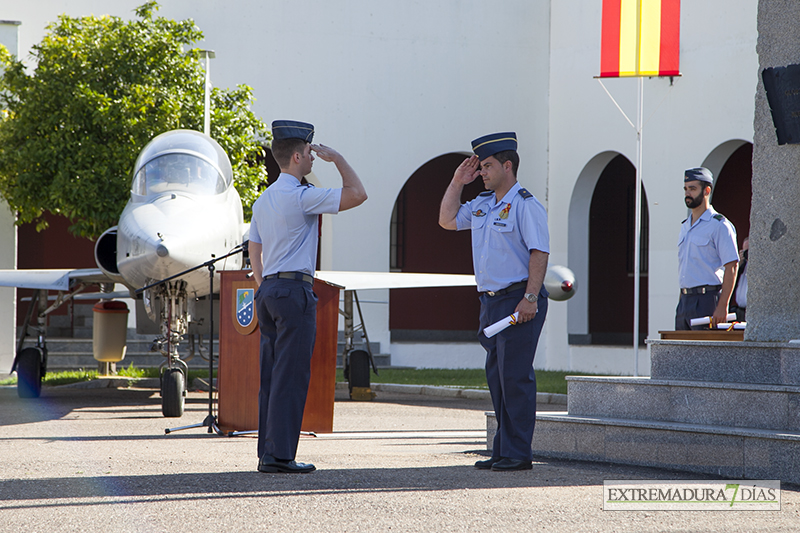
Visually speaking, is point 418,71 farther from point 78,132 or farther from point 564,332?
point 78,132

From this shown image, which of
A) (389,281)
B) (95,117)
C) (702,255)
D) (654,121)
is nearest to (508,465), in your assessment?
(702,255)

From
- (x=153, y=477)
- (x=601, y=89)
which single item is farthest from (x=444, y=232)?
(x=153, y=477)

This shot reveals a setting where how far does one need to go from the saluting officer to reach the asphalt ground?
1882 millimetres

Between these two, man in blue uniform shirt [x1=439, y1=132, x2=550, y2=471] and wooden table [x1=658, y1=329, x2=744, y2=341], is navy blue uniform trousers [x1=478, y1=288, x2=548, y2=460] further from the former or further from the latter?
wooden table [x1=658, y1=329, x2=744, y2=341]

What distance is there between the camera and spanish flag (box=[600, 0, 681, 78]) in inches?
531

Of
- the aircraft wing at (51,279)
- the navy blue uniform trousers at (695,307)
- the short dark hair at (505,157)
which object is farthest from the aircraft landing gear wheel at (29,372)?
the short dark hair at (505,157)

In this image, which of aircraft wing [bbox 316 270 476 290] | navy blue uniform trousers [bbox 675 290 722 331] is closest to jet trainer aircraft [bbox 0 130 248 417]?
aircraft wing [bbox 316 270 476 290]

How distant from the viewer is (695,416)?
5.34 metres

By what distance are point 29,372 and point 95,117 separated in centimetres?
376

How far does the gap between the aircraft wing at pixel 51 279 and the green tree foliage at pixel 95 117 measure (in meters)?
1.79

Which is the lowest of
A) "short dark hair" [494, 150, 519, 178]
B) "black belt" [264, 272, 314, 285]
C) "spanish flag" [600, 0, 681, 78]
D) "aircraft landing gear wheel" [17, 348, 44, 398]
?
"aircraft landing gear wheel" [17, 348, 44, 398]

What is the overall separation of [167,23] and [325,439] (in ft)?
31.8

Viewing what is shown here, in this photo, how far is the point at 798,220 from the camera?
19.0ft

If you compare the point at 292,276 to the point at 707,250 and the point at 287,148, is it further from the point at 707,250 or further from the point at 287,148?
the point at 707,250
